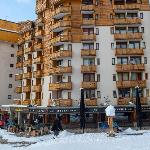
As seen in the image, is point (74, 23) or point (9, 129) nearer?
point (9, 129)

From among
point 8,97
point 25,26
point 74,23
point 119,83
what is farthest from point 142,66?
point 8,97

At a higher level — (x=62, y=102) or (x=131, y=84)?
(x=131, y=84)

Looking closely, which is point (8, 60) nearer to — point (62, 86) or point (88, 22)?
point (62, 86)

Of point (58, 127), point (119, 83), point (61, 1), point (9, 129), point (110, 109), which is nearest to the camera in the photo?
point (110, 109)

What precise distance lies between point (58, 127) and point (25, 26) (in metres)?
35.6

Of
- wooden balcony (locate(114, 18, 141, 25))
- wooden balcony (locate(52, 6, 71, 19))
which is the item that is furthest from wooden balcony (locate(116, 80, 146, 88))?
wooden balcony (locate(52, 6, 71, 19))

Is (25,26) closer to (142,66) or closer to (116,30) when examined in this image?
(116,30)

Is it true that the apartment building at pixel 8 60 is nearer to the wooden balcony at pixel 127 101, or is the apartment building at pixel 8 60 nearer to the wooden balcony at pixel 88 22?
the wooden balcony at pixel 88 22

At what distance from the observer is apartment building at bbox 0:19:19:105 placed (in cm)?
7006

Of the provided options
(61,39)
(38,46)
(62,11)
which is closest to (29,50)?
(38,46)

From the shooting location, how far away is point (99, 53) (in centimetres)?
4959

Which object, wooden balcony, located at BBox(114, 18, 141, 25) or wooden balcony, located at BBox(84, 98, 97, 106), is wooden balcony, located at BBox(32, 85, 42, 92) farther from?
wooden balcony, located at BBox(114, 18, 141, 25)

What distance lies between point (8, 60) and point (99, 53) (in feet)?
95.0

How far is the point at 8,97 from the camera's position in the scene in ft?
231
